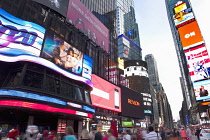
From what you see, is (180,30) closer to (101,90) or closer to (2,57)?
(101,90)

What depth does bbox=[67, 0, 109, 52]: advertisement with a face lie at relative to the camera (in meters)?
32.3

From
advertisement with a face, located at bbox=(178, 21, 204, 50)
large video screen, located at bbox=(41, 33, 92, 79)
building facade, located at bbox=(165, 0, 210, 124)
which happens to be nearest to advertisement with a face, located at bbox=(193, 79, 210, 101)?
building facade, located at bbox=(165, 0, 210, 124)

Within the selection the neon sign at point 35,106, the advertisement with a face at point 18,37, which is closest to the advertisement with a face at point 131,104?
the neon sign at point 35,106

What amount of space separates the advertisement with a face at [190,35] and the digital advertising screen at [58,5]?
188ft

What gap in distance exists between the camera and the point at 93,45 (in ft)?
129

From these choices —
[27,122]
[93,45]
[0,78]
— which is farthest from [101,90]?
[0,78]

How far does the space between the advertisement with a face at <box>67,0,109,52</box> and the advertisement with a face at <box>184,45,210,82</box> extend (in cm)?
4123

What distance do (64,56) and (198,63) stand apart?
59.2 metres

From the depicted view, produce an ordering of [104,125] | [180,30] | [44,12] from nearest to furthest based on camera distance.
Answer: [44,12]
[104,125]
[180,30]

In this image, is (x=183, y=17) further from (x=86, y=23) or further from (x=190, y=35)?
(x=86, y=23)

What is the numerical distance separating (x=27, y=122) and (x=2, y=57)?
8048mm

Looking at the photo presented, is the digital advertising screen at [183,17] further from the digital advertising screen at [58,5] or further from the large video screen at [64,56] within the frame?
the large video screen at [64,56]

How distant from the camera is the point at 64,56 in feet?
77.3

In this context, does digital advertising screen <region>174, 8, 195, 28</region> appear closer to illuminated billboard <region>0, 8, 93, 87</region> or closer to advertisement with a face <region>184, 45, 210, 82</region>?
advertisement with a face <region>184, 45, 210, 82</region>
